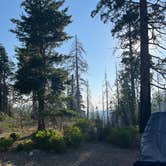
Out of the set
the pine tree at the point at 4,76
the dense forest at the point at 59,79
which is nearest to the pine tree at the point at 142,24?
the dense forest at the point at 59,79

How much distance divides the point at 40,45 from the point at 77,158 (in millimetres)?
9536

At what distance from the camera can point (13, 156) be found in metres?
13.9

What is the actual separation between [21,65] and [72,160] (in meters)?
8.66

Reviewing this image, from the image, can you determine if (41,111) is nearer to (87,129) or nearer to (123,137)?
(87,129)

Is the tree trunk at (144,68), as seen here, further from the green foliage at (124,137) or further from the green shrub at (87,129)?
the green shrub at (87,129)

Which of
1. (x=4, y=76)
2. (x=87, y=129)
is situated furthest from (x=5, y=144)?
(x=4, y=76)

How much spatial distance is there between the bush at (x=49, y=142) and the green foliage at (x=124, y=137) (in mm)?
2871

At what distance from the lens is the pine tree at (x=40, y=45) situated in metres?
20.1

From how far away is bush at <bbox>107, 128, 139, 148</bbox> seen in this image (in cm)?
1595

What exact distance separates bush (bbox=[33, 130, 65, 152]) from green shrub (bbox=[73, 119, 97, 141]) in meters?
2.01

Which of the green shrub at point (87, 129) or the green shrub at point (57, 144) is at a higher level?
the green shrub at point (87, 129)

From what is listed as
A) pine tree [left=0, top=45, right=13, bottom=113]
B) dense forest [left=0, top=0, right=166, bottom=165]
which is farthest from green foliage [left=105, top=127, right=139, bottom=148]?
pine tree [left=0, top=45, right=13, bottom=113]

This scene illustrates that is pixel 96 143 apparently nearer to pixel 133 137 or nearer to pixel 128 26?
pixel 133 137

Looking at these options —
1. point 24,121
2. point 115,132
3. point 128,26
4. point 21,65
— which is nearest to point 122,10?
point 128,26
